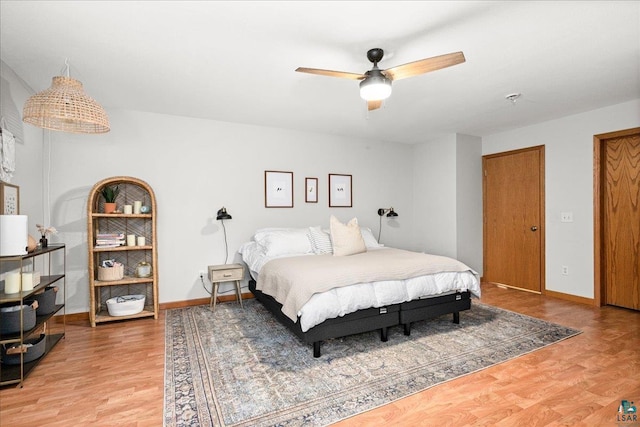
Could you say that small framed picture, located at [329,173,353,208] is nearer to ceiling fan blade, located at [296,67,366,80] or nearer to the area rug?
the area rug

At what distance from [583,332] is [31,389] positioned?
448cm

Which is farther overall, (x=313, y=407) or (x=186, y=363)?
(x=186, y=363)

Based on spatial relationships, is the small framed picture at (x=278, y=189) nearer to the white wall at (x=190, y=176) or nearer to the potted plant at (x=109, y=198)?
the white wall at (x=190, y=176)

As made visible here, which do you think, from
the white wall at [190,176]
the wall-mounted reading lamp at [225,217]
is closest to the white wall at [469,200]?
the white wall at [190,176]

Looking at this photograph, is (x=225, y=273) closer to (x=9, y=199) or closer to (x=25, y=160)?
(x=9, y=199)

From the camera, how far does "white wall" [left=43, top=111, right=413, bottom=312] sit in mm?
3562

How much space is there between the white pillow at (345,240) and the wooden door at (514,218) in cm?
252

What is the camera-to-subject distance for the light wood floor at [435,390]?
1840mm

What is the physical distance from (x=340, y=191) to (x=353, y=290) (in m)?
2.56

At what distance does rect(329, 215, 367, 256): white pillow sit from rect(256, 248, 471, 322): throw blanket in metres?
0.41

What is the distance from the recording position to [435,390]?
2.12m

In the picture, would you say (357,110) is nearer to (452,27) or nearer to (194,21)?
(452,27)

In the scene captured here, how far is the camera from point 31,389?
214cm

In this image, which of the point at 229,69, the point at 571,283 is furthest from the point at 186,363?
the point at 571,283
